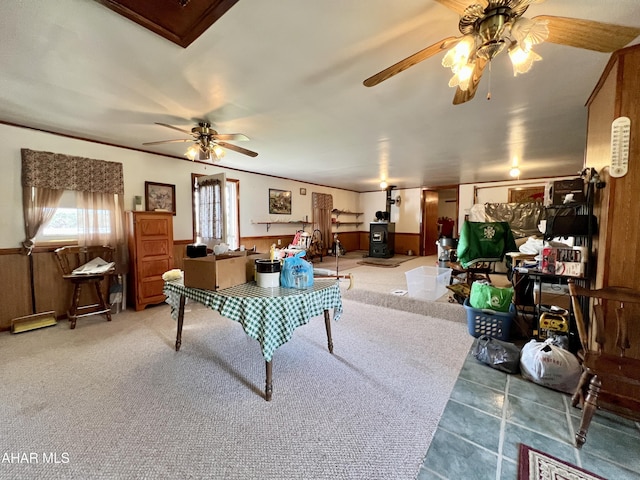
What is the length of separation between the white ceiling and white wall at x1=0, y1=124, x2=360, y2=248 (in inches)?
6.7

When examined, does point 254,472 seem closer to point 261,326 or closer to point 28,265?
point 261,326

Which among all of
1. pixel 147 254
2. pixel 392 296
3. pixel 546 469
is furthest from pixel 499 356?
pixel 147 254

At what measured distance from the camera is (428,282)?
3.83 m

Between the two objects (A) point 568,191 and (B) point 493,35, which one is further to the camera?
(A) point 568,191

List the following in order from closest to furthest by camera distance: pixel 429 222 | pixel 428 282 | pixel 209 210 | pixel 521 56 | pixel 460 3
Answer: pixel 460 3, pixel 521 56, pixel 428 282, pixel 209 210, pixel 429 222

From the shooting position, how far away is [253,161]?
489 centimetres

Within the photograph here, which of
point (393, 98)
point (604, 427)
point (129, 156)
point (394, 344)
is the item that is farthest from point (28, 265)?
point (604, 427)

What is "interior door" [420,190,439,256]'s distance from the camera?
329 inches

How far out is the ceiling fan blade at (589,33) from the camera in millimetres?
1166

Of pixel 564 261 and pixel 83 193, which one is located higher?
pixel 83 193

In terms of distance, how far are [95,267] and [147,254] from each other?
58 cm

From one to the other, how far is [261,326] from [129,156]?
3856mm

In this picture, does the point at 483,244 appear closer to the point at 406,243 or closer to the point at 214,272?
the point at 214,272

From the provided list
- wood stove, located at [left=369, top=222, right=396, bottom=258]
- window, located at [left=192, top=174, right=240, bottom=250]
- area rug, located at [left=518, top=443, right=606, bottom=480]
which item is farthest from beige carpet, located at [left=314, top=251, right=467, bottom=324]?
window, located at [left=192, top=174, right=240, bottom=250]
